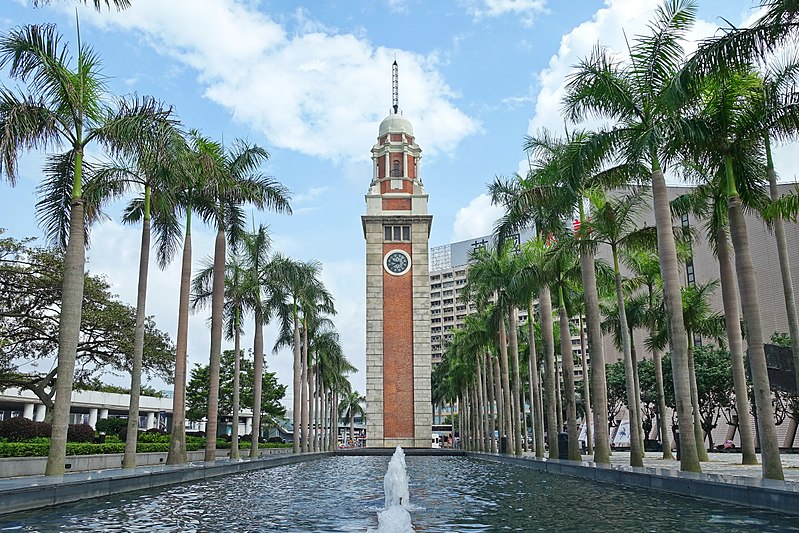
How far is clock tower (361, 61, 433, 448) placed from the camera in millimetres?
67875

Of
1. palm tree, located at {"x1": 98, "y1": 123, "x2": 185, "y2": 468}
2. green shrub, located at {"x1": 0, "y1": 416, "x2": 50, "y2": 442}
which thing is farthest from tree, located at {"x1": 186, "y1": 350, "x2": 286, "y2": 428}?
palm tree, located at {"x1": 98, "y1": 123, "x2": 185, "y2": 468}

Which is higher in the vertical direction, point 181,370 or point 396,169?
point 396,169

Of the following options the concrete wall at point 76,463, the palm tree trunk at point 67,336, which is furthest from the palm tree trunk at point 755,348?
the concrete wall at point 76,463

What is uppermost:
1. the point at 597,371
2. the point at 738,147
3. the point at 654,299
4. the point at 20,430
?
the point at 738,147

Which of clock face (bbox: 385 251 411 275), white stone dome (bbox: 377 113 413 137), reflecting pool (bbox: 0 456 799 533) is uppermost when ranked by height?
white stone dome (bbox: 377 113 413 137)

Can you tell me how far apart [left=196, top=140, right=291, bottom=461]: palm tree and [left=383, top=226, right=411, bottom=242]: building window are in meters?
42.4

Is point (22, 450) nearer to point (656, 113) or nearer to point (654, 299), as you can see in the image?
point (656, 113)

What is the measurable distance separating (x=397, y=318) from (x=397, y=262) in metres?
5.49

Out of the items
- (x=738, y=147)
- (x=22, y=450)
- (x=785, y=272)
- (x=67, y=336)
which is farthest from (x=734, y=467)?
(x=22, y=450)

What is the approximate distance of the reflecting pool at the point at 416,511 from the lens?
9289 millimetres

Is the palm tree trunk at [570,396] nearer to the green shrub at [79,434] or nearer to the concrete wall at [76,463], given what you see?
the concrete wall at [76,463]

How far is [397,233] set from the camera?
71625mm

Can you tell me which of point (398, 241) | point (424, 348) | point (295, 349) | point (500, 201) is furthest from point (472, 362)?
point (500, 201)

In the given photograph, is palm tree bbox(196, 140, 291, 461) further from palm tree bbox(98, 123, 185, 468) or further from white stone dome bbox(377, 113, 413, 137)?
white stone dome bbox(377, 113, 413, 137)
